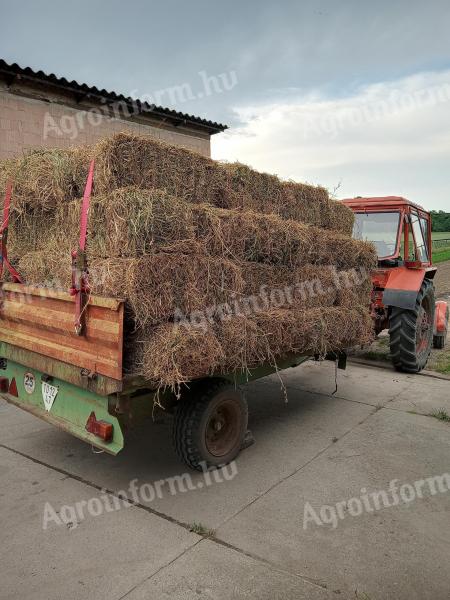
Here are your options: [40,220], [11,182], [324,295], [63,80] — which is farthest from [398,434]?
[63,80]

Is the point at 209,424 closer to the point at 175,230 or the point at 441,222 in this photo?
the point at 175,230

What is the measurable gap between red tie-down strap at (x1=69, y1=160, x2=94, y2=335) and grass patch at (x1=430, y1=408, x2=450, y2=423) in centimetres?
388

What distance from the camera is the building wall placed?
25.1 ft

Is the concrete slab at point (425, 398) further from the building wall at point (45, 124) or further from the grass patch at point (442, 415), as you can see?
the building wall at point (45, 124)

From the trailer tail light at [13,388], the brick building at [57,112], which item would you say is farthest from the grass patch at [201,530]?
the brick building at [57,112]

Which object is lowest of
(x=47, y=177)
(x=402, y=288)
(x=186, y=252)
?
(x=402, y=288)

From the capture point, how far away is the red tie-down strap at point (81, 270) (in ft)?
10.4

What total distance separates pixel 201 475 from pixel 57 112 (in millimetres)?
7186

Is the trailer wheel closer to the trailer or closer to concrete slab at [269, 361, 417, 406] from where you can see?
the trailer

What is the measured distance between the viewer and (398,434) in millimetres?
4598

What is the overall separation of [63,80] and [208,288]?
21.3 feet

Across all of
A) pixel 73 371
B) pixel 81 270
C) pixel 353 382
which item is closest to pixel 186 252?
pixel 81 270

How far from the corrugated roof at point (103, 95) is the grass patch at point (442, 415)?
7649 millimetres

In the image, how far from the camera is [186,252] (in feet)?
10.8
